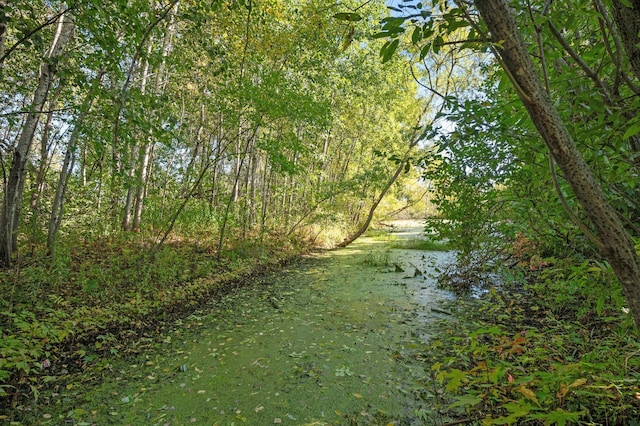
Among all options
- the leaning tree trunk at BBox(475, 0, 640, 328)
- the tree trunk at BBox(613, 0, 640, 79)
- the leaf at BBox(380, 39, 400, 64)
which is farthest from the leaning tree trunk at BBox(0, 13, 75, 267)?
the tree trunk at BBox(613, 0, 640, 79)

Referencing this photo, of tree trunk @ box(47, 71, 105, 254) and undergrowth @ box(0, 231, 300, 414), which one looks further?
tree trunk @ box(47, 71, 105, 254)

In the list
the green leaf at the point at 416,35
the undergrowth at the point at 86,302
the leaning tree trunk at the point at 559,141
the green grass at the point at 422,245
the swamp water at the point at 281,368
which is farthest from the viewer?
the green grass at the point at 422,245

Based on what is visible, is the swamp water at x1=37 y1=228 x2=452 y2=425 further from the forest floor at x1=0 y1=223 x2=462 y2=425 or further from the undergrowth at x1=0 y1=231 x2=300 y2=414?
the undergrowth at x1=0 y1=231 x2=300 y2=414

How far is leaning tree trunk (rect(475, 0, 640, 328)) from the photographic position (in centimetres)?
72

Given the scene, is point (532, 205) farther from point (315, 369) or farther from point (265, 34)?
point (265, 34)

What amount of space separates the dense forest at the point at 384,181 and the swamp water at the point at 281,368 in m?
0.40

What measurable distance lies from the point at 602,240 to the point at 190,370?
10.2 feet

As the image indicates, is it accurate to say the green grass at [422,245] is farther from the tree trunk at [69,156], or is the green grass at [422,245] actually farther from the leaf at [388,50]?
the leaf at [388,50]

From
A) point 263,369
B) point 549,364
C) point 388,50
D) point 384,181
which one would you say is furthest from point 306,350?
point 384,181

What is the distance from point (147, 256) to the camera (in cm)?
479

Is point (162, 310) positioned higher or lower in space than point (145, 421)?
higher

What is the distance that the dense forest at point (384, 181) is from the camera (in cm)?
98

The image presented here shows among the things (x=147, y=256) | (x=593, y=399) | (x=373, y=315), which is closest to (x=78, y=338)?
(x=147, y=256)

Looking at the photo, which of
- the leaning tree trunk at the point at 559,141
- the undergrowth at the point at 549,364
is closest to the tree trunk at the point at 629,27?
the leaning tree trunk at the point at 559,141
